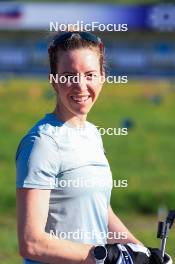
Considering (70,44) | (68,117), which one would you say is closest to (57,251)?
(68,117)

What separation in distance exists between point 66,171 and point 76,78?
33 centimetres

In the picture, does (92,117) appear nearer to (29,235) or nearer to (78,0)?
(29,235)

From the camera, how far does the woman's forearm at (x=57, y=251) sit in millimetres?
2908

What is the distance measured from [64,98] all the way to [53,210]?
0.39 m

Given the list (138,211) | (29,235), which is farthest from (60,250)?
(138,211)

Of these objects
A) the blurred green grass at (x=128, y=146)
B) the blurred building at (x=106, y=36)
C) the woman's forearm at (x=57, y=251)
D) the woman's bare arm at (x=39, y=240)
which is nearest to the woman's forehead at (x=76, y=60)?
the woman's bare arm at (x=39, y=240)

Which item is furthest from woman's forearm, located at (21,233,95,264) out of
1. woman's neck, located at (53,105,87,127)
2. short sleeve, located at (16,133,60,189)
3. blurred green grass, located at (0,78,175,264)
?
blurred green grass, located at (0,78,175,264)

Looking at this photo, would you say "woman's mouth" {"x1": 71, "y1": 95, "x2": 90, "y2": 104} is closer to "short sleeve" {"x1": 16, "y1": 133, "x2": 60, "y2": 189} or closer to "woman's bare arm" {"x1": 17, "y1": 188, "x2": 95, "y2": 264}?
"short sleeve" {"x1": 16, "y1": 133, "x2": 60, "y2": 189}

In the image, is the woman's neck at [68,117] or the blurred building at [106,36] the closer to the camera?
the woman's neck at [68,117]

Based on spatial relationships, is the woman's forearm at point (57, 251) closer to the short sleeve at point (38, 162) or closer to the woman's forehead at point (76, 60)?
the short sleeve at point (38, 162)

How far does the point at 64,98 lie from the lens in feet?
10.2

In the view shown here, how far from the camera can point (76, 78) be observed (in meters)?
3.11

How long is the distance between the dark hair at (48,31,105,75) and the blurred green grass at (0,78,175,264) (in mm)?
4175

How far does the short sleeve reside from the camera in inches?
116
